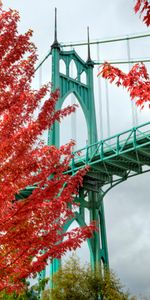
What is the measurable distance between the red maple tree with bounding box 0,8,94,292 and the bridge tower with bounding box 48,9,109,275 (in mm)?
21603

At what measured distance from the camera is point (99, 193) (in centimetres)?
3612

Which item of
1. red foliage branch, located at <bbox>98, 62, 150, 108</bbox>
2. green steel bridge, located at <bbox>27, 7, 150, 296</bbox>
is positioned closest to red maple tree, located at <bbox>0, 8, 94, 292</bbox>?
red foliage branch, located at <bbox>98, 62, 150, 108</bbox>

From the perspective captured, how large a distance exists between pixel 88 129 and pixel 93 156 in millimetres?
6606

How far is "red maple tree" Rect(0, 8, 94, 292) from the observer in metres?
8.72

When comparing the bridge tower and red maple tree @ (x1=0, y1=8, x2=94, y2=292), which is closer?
red maple tree @ (x1=0, y1=8, x2=94, y2=292)

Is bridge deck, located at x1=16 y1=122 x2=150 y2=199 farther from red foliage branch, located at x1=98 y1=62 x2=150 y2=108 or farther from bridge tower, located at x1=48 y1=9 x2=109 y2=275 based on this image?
red foliage branch, located at x1=98 y1=62 x2=150 y2=108

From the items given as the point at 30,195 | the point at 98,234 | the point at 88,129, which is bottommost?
the point at 30,195

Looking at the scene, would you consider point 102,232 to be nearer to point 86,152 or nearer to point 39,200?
point 86,152

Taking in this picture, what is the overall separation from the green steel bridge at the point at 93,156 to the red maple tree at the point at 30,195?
17.2 meters

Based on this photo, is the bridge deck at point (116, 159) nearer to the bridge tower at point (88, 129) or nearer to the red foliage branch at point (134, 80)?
the bridge tower at point (88, 129)

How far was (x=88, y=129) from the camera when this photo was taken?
38.2 meters

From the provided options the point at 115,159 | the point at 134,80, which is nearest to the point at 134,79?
the point at 134,80

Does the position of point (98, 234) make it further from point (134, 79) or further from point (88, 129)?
point (134, 79)

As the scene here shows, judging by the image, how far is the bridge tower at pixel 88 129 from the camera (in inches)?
1334
